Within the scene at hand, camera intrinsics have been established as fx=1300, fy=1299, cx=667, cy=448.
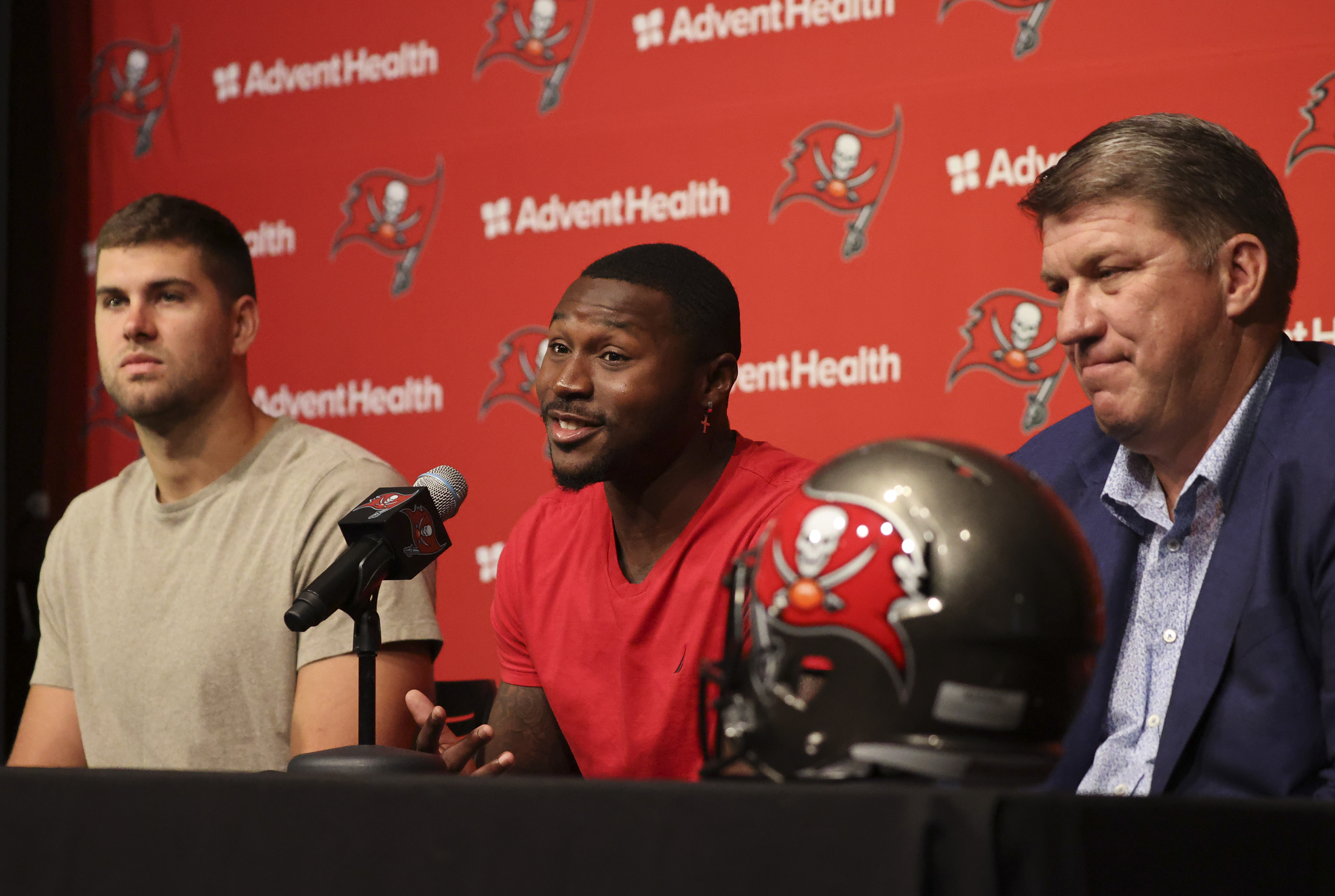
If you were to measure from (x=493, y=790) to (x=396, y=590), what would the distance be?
1357mm

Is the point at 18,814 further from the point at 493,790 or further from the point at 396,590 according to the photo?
the point at 396,590

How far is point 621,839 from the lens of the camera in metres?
0.79

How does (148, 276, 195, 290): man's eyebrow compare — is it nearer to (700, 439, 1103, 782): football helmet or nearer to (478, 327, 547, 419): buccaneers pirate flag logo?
(478, 327, 547, 419): buccaneers pirate flag logo

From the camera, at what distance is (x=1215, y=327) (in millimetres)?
1524

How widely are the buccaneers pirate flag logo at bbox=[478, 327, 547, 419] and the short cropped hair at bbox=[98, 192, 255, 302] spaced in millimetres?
861

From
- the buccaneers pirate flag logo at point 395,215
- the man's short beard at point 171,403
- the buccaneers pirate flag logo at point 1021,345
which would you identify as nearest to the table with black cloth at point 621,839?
the man's short beard at point 171,403

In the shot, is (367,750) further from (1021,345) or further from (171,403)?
(1021,345)

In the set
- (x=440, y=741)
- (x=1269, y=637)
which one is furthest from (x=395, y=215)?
(x=1269, y=637)

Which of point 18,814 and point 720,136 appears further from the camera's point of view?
point 720,136

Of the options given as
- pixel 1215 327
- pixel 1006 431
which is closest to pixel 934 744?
pixel 1215 327

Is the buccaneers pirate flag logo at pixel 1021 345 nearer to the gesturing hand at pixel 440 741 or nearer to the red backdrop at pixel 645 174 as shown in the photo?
the red backdrop at pixel 645 174

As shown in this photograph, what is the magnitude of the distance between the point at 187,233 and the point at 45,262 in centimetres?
163

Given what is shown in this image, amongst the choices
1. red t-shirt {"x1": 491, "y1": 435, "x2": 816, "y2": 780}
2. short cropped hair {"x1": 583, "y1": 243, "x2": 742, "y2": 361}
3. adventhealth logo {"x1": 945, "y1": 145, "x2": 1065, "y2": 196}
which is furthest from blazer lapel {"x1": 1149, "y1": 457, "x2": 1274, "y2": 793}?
adventhealth logo {"x1": 945, "y1": 145, "x2": 1065, "y2": 196}

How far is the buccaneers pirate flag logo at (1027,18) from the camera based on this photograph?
2.80m
